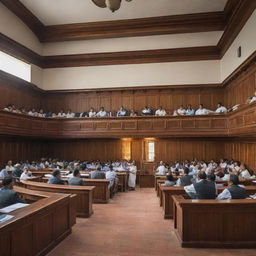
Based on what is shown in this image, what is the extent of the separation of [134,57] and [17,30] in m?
7.39

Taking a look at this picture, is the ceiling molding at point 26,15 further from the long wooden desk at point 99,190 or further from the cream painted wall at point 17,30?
the long wooden desk at point 99,190

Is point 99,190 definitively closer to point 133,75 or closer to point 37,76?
point 133,75

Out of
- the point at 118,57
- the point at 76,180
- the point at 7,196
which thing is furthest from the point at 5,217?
the point at 118,57

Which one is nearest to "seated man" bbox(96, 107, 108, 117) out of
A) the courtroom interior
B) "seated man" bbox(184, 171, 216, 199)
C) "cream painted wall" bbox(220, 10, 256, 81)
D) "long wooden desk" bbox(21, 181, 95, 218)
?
the courtroom interior

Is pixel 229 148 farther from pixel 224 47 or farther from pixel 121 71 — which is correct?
pixel 121 71

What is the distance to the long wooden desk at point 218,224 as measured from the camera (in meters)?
4.99

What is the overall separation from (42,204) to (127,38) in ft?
45.4

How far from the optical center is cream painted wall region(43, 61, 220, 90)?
15633mm

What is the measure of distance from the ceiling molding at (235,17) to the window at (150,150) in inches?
284

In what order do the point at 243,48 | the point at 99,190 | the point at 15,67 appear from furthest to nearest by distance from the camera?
the point at 15,67
the point at 243,48
the point at 99,190

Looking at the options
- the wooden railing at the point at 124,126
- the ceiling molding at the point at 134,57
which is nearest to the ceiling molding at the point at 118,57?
the ceiling molding at the point at 134,57

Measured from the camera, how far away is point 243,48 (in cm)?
1162

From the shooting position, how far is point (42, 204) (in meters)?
4.71

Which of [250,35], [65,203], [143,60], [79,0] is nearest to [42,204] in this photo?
[65,203]
